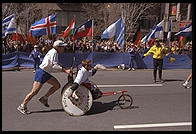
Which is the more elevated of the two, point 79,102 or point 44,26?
point 44,26

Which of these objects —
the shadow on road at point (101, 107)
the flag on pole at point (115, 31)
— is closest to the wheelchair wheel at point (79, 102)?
the shadow on road at point (101, 107)

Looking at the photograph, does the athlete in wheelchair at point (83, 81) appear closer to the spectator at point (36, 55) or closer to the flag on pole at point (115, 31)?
the spectator at point (36, 55)

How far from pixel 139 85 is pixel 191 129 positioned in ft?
14.7

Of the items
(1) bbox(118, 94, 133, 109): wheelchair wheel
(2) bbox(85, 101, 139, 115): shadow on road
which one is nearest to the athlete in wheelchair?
(2) bbox(85, 101, 139, 115): shadow on road

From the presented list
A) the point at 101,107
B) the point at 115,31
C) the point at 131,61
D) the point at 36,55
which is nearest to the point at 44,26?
the point at 36,55

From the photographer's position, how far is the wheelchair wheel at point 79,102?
228 inches

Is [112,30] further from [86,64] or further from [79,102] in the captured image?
[79,102]

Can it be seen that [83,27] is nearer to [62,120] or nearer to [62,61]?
[62,61]

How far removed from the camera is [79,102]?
5832 millimetres

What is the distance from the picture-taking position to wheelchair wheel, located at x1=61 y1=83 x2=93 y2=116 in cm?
580

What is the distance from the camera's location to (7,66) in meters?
13.7

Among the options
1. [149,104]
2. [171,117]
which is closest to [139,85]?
[149,104]

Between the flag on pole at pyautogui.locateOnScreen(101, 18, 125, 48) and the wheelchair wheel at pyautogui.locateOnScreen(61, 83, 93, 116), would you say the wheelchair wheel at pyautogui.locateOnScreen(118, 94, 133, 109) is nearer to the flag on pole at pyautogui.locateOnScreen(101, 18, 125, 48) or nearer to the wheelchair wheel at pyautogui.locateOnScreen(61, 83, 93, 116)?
the wheelchair wheel at pyautogui.locateOnScreen(61, 83, 93, 116)

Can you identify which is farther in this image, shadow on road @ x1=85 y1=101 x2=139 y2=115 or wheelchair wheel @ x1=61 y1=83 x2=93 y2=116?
shadow on road @ x1=85 y1=101 x2=139 y2=115
